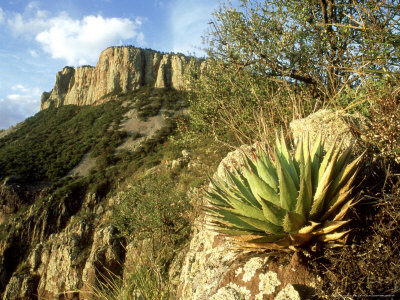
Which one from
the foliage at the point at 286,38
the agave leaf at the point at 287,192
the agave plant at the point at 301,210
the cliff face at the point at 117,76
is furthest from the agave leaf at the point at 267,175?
the cliff face at the point at 117,76

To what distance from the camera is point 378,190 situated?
239 cm

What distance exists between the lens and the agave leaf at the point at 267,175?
2.63 metres

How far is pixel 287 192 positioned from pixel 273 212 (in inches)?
8.5

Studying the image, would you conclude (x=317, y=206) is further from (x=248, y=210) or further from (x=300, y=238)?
(x=248, y=210)

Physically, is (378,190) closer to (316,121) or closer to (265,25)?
(316,121)

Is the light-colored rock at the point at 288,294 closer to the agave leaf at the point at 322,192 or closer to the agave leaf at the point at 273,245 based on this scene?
the agave leaf at the point at 273,245

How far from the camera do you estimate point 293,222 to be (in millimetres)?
2023

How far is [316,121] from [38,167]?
3877 cm

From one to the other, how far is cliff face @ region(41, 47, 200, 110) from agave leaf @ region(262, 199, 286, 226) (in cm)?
6032

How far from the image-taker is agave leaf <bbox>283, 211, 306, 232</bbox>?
1.98 m

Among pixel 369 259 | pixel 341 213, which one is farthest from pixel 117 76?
pixel 369 259

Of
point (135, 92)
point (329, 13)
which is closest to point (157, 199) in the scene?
point (329, 13)

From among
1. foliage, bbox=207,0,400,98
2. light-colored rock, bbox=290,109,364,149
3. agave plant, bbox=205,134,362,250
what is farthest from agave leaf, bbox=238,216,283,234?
foliage, bbox=207,0,400,98

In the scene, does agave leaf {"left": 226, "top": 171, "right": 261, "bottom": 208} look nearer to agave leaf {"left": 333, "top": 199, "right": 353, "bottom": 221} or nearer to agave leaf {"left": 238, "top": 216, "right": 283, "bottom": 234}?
agave leaf {"left": 238, "top": 216, "right": 283, "bottom": 234}
